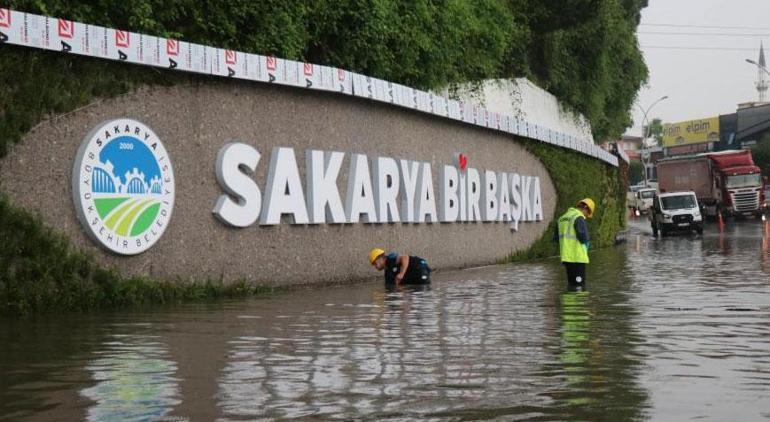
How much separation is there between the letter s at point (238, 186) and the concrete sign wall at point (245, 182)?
3cm

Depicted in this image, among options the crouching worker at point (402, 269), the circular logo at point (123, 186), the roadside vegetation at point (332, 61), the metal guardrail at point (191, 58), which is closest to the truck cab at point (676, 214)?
the roadside vegetation at point (332, 61)

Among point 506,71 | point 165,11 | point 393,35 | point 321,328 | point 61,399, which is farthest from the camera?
point 506,71

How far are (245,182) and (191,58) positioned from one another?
2.43 metres

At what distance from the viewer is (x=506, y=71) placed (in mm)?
40469

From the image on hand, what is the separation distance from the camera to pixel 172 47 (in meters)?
18.4

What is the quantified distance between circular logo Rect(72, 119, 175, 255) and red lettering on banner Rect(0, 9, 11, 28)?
1979mm

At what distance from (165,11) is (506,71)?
21.8 metres

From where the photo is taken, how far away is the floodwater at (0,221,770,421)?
7449 millimetres

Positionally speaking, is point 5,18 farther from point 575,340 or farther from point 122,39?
point 575,340

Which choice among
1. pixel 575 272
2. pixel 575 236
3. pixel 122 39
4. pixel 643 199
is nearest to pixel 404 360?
pixel 122 39

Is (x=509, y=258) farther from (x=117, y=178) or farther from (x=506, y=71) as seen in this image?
(x=117, y=178)

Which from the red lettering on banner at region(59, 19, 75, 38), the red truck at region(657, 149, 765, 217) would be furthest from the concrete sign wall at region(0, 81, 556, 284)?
the red truck at region(657, 149, 765, 217)

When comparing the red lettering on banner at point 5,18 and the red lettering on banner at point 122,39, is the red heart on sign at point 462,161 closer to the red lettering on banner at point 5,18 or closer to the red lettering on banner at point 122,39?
the red lettering on banner at point 122,39

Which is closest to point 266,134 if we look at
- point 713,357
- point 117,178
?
point 117,178
